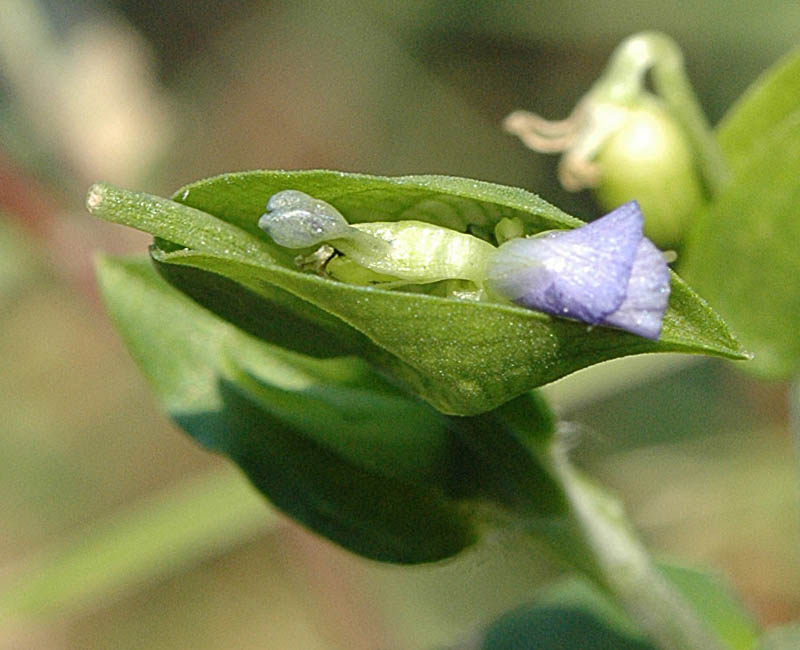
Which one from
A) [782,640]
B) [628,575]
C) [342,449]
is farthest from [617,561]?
[782,640]

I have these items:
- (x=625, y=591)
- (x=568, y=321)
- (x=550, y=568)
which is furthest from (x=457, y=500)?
Result: (x=550, y=568)

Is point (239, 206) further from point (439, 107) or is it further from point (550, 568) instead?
point (439, 107)

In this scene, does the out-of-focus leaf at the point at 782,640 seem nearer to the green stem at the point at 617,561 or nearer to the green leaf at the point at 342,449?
the green stem at the point at 617,561

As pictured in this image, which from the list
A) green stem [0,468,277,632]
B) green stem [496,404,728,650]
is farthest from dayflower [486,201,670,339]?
green stem [0,468,277,632]

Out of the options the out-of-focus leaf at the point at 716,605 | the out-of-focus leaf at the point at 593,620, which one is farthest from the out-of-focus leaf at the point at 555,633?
the out-of-focus leaf at the point at 716,605

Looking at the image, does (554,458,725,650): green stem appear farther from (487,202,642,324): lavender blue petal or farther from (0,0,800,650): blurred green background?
(0,0,800,650): blurred green background

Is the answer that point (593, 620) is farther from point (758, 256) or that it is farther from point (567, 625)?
point (758, 256)
